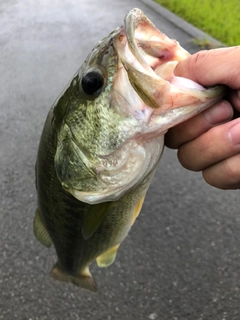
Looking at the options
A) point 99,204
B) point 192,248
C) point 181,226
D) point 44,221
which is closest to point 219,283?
point 192,248

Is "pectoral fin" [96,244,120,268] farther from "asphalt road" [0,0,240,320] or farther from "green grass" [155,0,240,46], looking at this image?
"green grass" [155,0,240,46]

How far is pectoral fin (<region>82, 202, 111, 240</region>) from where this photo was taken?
1.31m

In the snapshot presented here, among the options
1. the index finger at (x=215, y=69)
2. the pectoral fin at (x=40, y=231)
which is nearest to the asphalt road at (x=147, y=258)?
the pectoral fin at (x=40, y=231)

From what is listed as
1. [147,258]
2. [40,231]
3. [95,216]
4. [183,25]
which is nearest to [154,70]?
[95,216]

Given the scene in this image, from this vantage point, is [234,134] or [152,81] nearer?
[152,81]

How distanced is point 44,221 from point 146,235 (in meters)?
1.32

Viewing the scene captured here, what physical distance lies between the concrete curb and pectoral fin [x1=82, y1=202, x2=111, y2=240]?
3.89 m

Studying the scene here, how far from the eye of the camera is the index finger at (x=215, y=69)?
1.10m

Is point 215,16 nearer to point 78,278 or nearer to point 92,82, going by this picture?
point 78,278

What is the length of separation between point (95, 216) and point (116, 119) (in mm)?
383

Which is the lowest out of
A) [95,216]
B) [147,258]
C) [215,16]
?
[147,258]

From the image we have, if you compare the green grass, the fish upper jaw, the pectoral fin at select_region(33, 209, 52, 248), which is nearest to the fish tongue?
the fish upper jaw

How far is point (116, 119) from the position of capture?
3.56ft

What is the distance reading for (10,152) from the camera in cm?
374
